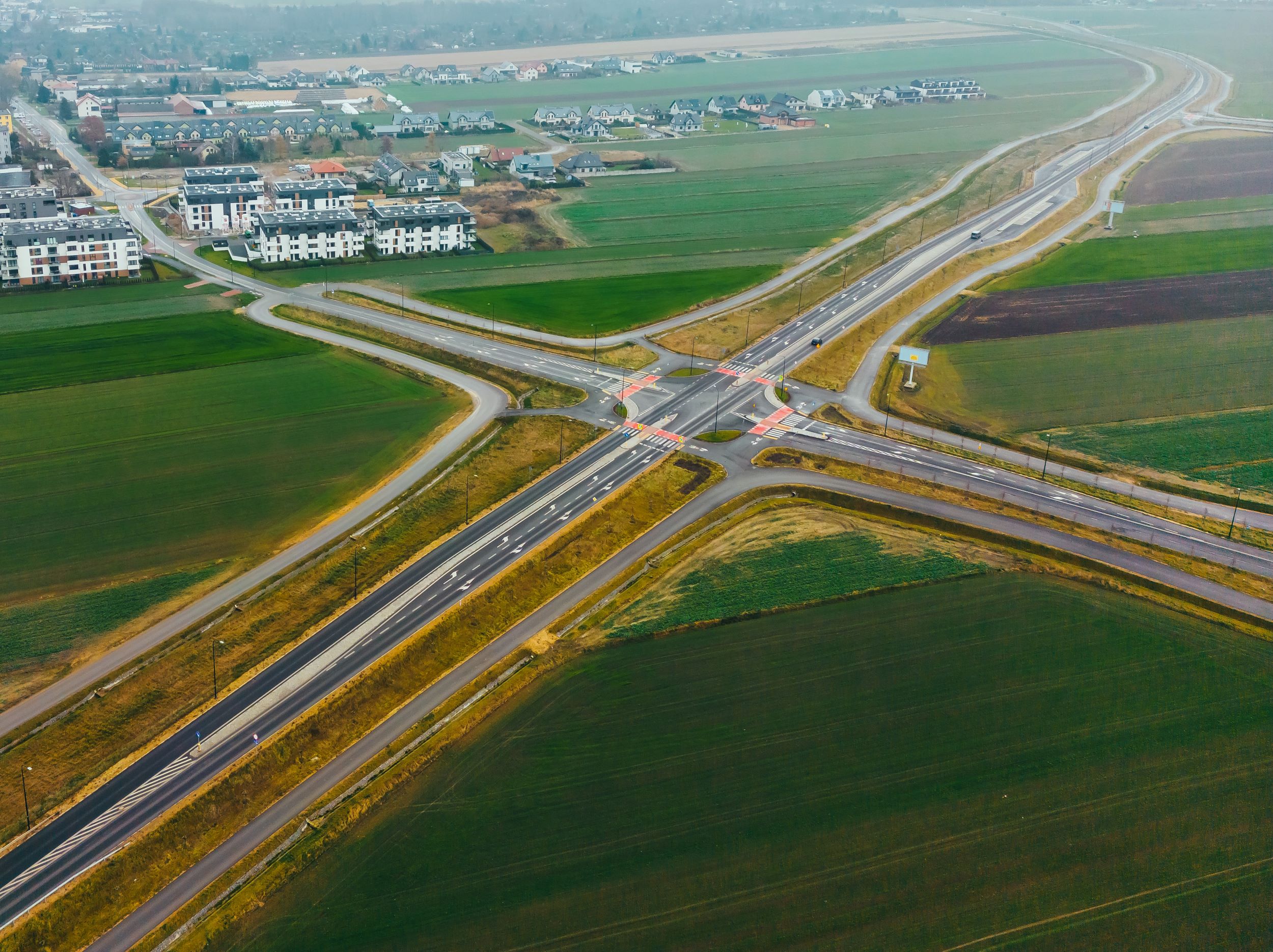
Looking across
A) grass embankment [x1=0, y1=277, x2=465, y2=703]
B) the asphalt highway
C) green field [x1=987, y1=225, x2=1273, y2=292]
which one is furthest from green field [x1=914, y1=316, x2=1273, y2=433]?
grass embankment [x1=0, y1=277, x2=465, y2=703]

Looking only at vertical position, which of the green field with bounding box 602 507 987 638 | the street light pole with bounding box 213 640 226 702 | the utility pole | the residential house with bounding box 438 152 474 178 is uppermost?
the residential house with bounding box 438 152 474 178

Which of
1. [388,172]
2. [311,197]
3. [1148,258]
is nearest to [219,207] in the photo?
[311,197]

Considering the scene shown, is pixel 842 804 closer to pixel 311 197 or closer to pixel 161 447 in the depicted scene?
pixel 161 447

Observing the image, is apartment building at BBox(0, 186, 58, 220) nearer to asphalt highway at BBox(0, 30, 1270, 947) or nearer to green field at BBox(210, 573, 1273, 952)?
asphalt highway at BBox(0, 30, 1270, 947)

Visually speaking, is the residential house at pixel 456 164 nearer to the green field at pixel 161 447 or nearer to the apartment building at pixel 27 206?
the apartment building at pixel 27 206

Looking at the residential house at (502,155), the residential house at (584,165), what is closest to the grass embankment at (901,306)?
the residential house at (584,165)

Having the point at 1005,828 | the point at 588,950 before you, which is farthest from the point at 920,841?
the point at 588,950

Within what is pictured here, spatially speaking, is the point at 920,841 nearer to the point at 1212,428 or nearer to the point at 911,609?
the point at 911,609
